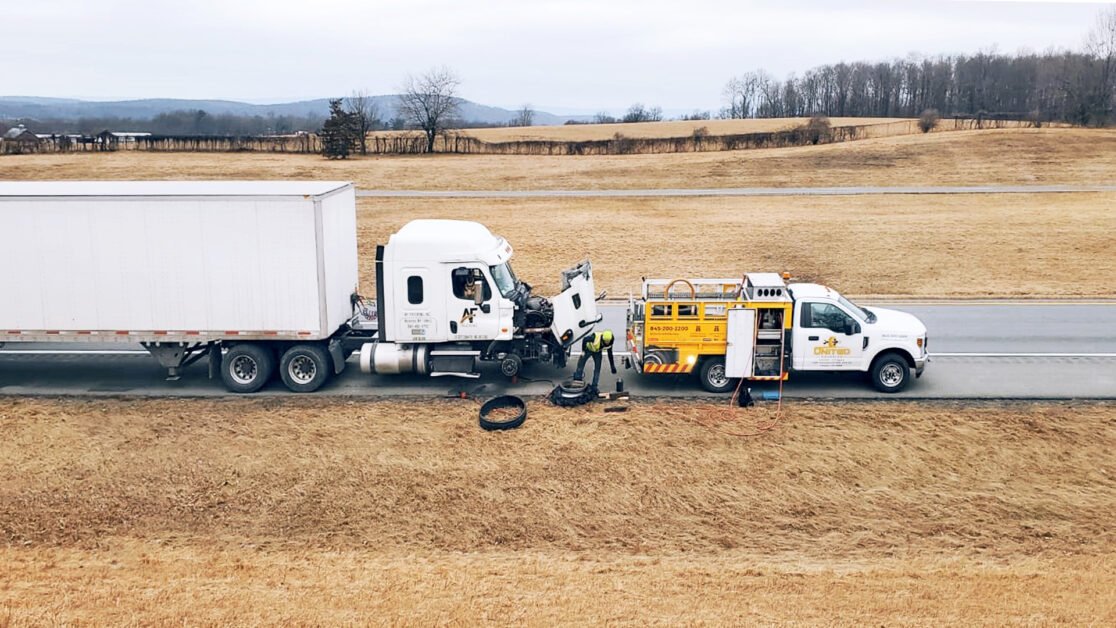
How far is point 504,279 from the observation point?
1791 cm

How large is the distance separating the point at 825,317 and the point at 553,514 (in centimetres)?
722

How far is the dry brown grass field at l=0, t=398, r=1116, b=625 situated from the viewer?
34.8ft

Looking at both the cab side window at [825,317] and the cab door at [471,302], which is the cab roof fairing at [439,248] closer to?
the cab door at [471,302]

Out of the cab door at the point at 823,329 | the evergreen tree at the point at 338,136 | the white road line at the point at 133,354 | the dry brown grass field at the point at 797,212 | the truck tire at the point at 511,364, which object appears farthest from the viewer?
the evergreen tree at the point at 338,136

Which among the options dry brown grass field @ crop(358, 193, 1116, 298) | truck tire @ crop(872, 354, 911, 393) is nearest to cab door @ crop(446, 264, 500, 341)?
truck tire @ crop(872, 354, 911, 393)

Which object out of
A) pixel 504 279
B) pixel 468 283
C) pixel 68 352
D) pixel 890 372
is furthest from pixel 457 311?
pixel 68 352

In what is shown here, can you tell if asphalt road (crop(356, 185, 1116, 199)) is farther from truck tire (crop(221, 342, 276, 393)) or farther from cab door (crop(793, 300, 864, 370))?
cab door (crop(793, 300, 864, 370))

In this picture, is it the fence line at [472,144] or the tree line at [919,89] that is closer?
the fence line at [472,144]

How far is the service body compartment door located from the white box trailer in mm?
7503

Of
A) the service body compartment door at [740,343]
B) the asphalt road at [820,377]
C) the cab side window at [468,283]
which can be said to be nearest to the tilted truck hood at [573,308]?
the asphalt road at [820,377]

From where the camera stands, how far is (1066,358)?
1992 cm

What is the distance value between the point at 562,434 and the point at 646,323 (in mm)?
2995

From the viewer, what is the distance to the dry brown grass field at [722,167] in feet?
172

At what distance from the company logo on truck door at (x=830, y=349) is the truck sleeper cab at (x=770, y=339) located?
19 mm
